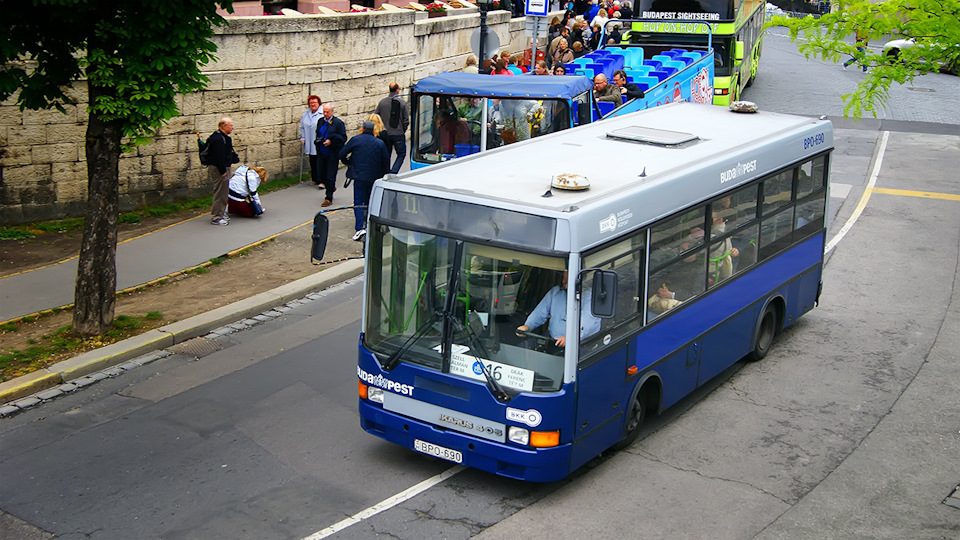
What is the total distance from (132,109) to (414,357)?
4.75 metres

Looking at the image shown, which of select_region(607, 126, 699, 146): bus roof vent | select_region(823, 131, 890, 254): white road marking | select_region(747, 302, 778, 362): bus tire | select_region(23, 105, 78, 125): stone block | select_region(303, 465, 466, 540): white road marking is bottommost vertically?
select_region(303, 465, 466, 540): white road marking

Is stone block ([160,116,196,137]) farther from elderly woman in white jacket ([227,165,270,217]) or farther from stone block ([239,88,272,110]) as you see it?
elderly woman in white jacket ([227,165,270,217])

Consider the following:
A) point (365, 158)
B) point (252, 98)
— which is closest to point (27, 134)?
point (252, 98)

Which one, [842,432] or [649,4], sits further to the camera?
[649,4]

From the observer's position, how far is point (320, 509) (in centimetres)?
776

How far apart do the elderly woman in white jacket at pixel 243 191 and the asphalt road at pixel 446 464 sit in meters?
3.88

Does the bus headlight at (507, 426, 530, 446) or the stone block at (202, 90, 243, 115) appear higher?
the stone block at (202, 90, 243, 115)

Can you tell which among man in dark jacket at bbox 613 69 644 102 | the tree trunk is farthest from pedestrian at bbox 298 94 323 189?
the tree trunk

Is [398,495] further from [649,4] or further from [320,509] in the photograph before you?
[649,4]

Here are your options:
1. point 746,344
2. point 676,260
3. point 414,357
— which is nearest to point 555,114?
point 746,344

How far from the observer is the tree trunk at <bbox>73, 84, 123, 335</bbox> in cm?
1107

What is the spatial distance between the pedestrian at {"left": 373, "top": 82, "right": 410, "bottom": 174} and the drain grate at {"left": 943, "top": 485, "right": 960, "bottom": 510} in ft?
35.6

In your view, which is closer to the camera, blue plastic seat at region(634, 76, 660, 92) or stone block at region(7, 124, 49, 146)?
stone block at region(7, 124, 49, 146)

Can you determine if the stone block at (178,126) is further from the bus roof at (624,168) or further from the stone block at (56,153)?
the bus roof at (624,168)
